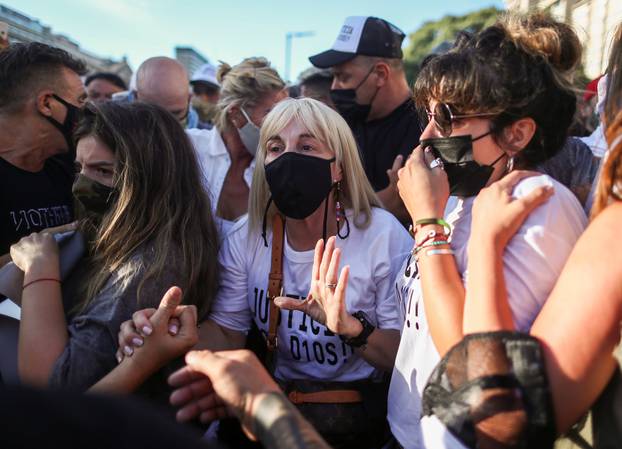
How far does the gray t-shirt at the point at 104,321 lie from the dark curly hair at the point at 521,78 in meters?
1.25

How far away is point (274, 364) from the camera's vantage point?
7.16 ft

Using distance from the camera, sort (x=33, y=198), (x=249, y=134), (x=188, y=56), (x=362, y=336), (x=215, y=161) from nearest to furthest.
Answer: (x=362, y=336)
(x=33, y=198)
(x=249, y=134)
(x=215, y=161)
(x=188, y=56)

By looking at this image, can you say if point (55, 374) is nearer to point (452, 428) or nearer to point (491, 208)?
point (452, 428)

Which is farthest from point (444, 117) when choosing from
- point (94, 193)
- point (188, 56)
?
point (188, 56)

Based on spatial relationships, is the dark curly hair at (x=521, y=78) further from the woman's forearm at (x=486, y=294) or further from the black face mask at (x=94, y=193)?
the black face mask at (x=94, y=193)

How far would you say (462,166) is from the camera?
1636 millimetres

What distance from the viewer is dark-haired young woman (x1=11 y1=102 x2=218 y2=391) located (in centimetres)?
178

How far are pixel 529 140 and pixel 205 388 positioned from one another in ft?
4.20

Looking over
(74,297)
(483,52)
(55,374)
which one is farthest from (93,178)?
(483,52)

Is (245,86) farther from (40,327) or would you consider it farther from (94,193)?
(40,327)

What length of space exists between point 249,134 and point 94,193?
68.0 inches

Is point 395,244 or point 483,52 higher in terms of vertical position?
point 483,52

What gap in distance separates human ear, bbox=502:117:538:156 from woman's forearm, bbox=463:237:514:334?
0.47 m

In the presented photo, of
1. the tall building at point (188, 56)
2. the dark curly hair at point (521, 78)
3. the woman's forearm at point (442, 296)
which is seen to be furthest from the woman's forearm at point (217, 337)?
the tall building at point (188, 56)
